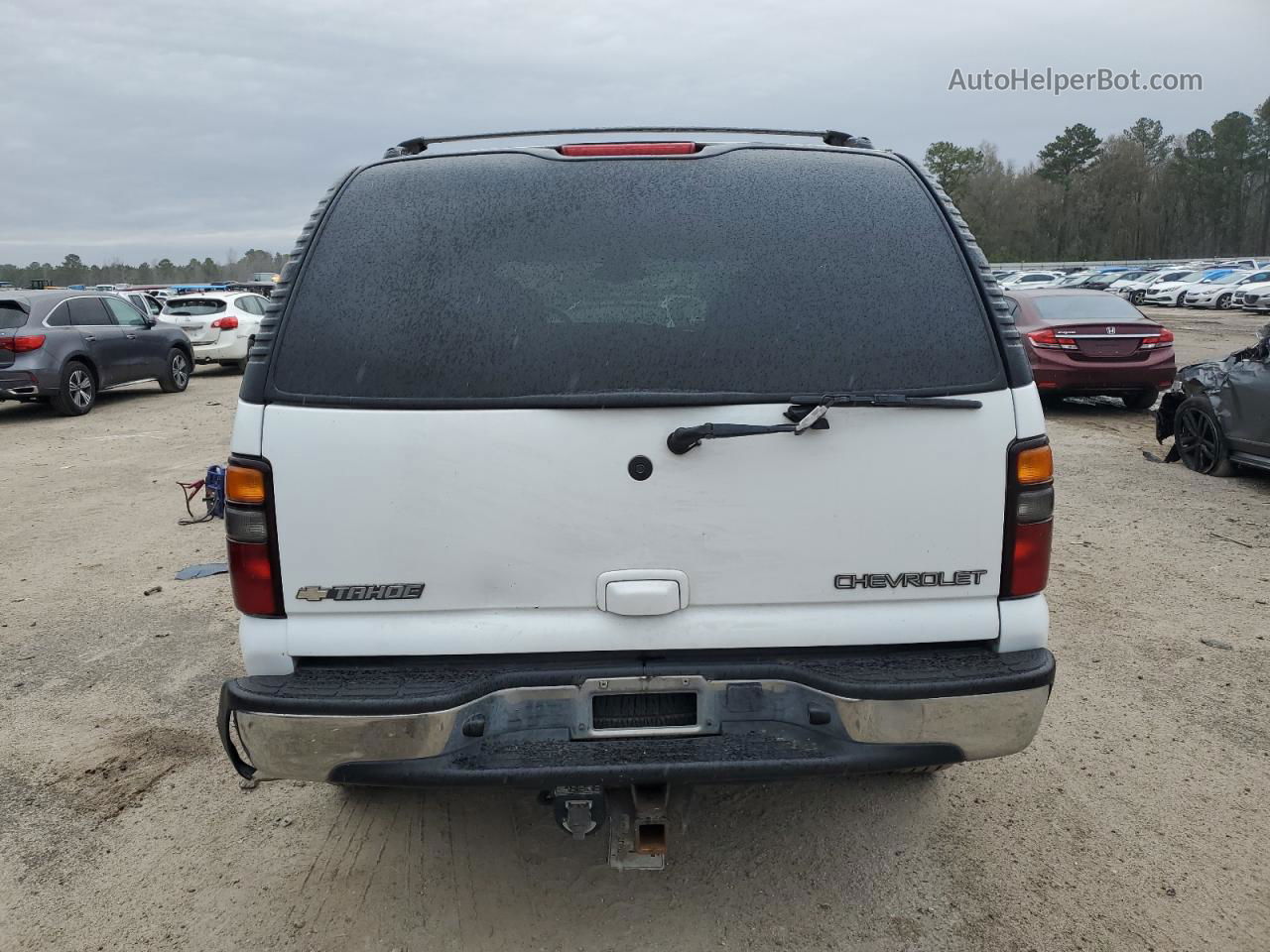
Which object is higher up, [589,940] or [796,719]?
[796,719]

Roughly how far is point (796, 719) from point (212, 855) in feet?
6.72

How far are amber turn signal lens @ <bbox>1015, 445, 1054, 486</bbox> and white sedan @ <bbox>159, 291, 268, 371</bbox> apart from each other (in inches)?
795

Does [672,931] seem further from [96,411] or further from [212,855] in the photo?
[96,411]

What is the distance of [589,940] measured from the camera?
2.71 meters

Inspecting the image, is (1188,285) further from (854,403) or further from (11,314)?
(854,403)

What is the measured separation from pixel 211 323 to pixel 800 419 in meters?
20.5

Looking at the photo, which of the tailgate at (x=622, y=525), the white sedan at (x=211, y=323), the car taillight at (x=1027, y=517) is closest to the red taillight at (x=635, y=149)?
the tailgate at (x=622, y=525)

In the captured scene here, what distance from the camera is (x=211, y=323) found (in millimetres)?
20375

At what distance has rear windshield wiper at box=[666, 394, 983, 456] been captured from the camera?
91.9 inches

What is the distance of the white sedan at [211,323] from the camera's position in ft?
66.7

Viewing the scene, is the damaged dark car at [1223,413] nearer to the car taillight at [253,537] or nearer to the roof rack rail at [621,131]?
the roof rack rail at [621,131]

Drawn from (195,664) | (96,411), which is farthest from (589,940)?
(96,411)

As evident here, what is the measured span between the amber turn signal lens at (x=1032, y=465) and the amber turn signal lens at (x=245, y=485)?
73.8 inches

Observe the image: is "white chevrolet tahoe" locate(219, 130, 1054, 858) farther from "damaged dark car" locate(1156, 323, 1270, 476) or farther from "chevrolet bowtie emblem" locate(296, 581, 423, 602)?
"damaged dark car" locate(1156, 323, 1270, 476)
